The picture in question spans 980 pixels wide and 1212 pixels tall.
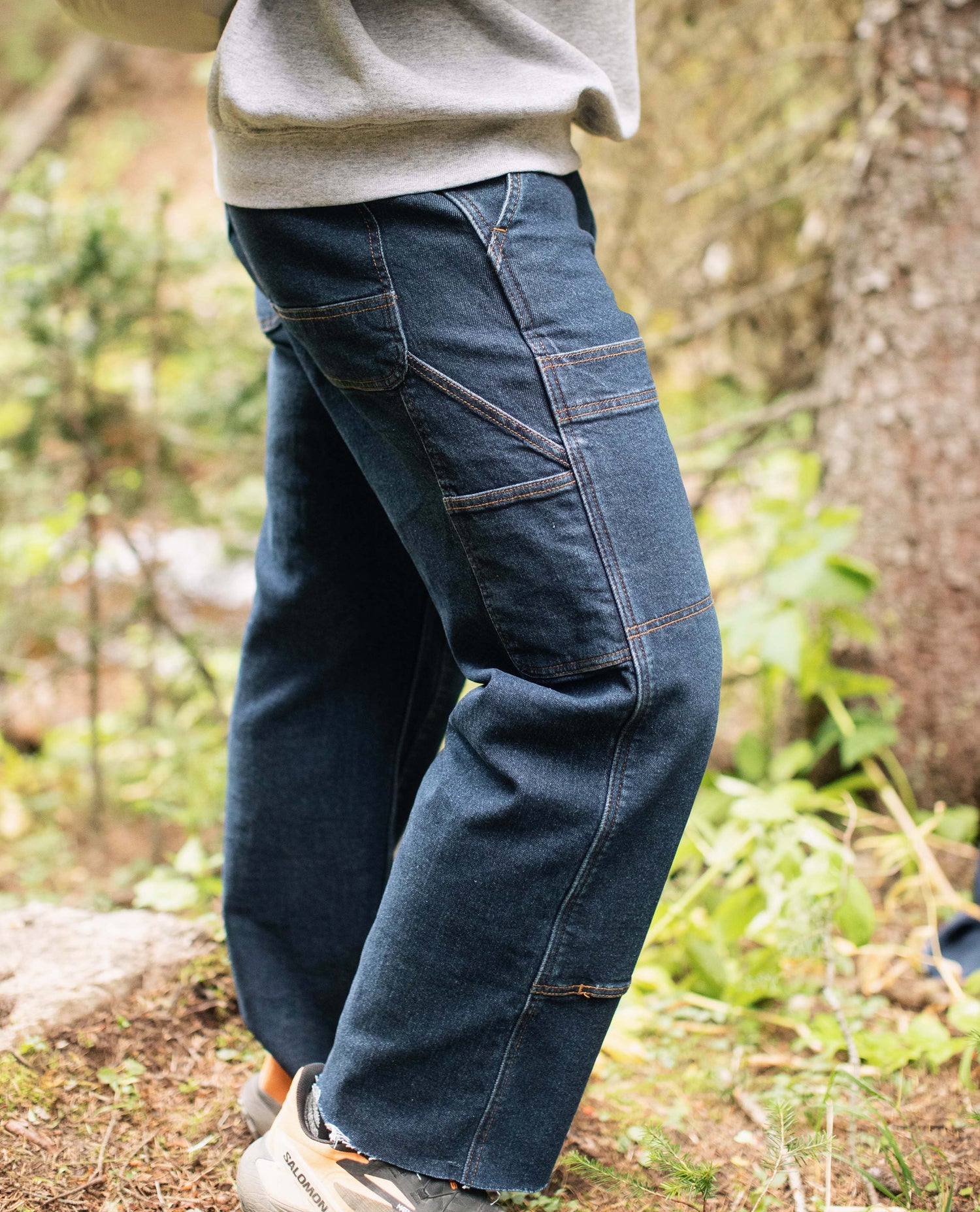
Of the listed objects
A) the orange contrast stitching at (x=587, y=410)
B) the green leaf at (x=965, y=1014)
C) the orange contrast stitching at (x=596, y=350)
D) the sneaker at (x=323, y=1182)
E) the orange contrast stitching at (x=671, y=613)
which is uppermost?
the orange contrast stitching at (x=596, y=350)

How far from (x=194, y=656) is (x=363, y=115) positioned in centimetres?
172

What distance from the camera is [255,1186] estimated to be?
36.8 inches

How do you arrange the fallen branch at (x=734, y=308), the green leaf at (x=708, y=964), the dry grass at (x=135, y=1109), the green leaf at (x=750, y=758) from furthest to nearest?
1. the fallen branch at (x=734, y=308)
2. the green leaf at (x=750, y=758)
3. the green leaf at (x=708, y=964)
4. the dry grass at (x=135, y=1109)

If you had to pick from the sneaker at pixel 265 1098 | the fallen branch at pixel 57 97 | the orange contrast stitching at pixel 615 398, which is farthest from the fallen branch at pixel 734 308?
the fallen branch at pixel 57 97

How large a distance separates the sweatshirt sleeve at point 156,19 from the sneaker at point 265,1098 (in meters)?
1.15

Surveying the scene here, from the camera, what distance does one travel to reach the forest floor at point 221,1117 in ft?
3.42

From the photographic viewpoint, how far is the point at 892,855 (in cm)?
180

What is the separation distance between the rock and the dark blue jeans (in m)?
0.57

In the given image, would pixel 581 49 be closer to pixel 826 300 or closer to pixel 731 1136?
pixel 731 1136

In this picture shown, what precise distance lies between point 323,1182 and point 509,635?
56 centimetres

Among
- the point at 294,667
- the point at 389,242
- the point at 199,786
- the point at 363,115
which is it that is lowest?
the point at 199,786

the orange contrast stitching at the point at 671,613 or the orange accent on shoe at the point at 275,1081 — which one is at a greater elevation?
the orange contrast stitching at the point at 671,613

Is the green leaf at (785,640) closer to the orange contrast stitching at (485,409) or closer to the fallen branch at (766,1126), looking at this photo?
the fallen branch at (766,1126)

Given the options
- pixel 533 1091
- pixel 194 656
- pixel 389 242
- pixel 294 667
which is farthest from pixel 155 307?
pixel 533 1091
